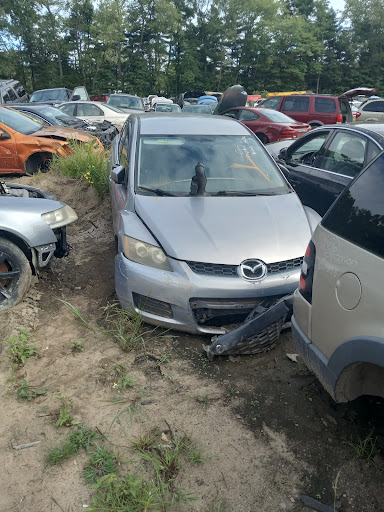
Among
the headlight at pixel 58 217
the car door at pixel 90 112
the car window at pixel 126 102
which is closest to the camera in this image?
the headlight at pixel 58 217

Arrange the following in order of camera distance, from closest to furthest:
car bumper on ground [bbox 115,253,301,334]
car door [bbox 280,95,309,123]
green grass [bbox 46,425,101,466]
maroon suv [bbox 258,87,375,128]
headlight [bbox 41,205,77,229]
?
1. green grass [bbox 46,425,101,466]
2. car bumper on ground [bbox 115,253,301,334]
3. headlight [bbox 41,205,77,229]
4. maroon suv [bbox 258,87,375,128]
5. car door [bbox 280,95,309,123]

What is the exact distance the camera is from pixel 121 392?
281 centimetres

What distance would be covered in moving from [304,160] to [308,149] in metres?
0.28

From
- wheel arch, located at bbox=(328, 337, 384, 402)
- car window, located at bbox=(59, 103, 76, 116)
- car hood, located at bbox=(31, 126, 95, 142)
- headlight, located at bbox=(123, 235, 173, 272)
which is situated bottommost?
car window, located at bbox=(59, 103, 76, 116)

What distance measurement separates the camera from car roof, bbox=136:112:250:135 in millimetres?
4598

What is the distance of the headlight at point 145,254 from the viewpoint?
3.32m

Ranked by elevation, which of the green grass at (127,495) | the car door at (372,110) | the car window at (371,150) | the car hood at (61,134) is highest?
the car window at (371,150)

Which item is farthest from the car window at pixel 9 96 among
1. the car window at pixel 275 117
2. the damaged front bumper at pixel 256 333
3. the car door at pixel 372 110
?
the damaged front bumper at pixel 256 333

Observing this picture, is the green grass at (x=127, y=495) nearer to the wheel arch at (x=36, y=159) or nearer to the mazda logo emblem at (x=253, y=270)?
the mazda logo emblem at (x=253, y=270)

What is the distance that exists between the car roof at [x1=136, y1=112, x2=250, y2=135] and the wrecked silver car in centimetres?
144

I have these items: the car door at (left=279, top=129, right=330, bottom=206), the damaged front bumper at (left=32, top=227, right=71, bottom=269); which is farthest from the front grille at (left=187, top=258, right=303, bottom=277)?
the car door at (left=279, top=129, right=330, bottom=206)

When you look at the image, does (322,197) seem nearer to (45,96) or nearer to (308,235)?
(308,235)

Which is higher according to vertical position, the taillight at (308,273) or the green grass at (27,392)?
the taillight at (308,273)

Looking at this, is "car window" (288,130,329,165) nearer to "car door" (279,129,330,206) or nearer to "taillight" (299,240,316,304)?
"car door" (279,129,330,206)
